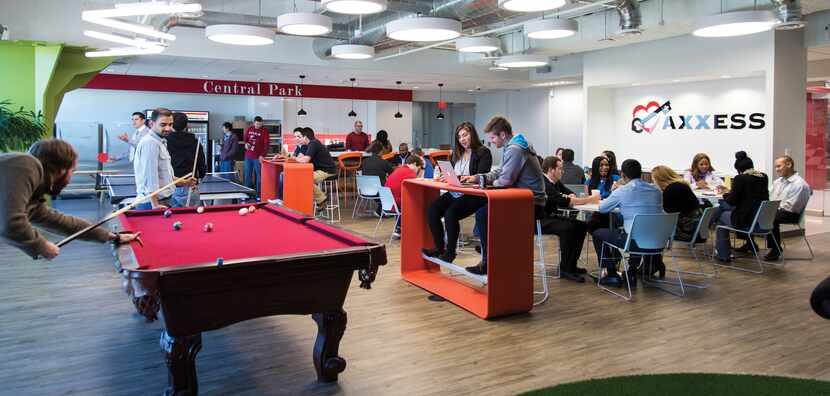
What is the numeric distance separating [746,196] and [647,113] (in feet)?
17.0

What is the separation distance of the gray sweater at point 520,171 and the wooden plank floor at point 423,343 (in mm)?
1032

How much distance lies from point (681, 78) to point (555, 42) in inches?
89.3

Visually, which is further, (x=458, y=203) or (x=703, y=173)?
(x=703, y=173)

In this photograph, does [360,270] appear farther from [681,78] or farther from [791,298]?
[681,78]

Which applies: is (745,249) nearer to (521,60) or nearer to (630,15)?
(630,15)

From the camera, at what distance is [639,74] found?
11016 millimetres

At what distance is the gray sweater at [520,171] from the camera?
5.01 metres

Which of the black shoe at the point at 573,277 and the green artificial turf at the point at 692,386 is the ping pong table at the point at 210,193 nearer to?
the black shoe at the point at 573,277

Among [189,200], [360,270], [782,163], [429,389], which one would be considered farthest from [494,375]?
[782,163]

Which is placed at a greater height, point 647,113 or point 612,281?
point 647,113

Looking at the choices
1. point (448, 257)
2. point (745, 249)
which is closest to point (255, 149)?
point (448, 257)

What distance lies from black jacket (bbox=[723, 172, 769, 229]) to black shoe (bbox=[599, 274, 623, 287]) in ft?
6.42

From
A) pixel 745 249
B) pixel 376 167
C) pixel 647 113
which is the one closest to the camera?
pixel 745 249

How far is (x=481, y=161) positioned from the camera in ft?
19.6
